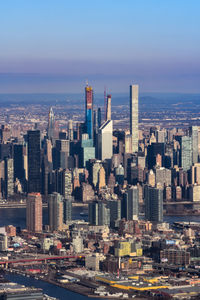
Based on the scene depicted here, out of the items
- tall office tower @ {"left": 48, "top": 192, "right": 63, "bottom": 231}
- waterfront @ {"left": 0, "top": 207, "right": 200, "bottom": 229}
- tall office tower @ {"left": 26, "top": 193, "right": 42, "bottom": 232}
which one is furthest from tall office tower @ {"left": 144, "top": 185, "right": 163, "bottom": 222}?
tall office tower @ {"left": 26, "top": 193, "right": 42, "bottom": 232}

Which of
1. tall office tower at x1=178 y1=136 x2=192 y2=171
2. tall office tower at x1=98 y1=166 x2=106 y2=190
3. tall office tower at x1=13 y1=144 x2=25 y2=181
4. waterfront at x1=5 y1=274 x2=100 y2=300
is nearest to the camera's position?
waterfront at x1=5 y1=274 x2=100 y2=300

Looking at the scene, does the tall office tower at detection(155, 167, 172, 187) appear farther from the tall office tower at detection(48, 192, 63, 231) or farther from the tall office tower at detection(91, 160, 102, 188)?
the tall office tower at detection(48, 192, 63, 231)

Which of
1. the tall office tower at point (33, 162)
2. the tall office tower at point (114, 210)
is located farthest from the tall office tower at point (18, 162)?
the tall office tower at point (114, 210)

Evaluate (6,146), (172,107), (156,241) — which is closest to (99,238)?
(156,241)

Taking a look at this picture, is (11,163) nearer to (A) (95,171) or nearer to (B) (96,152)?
(A) (95,171)

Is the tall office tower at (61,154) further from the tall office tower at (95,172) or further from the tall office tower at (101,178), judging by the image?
the tall office tower at (101,178)

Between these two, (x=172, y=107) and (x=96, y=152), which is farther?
(x=172, y=107)
